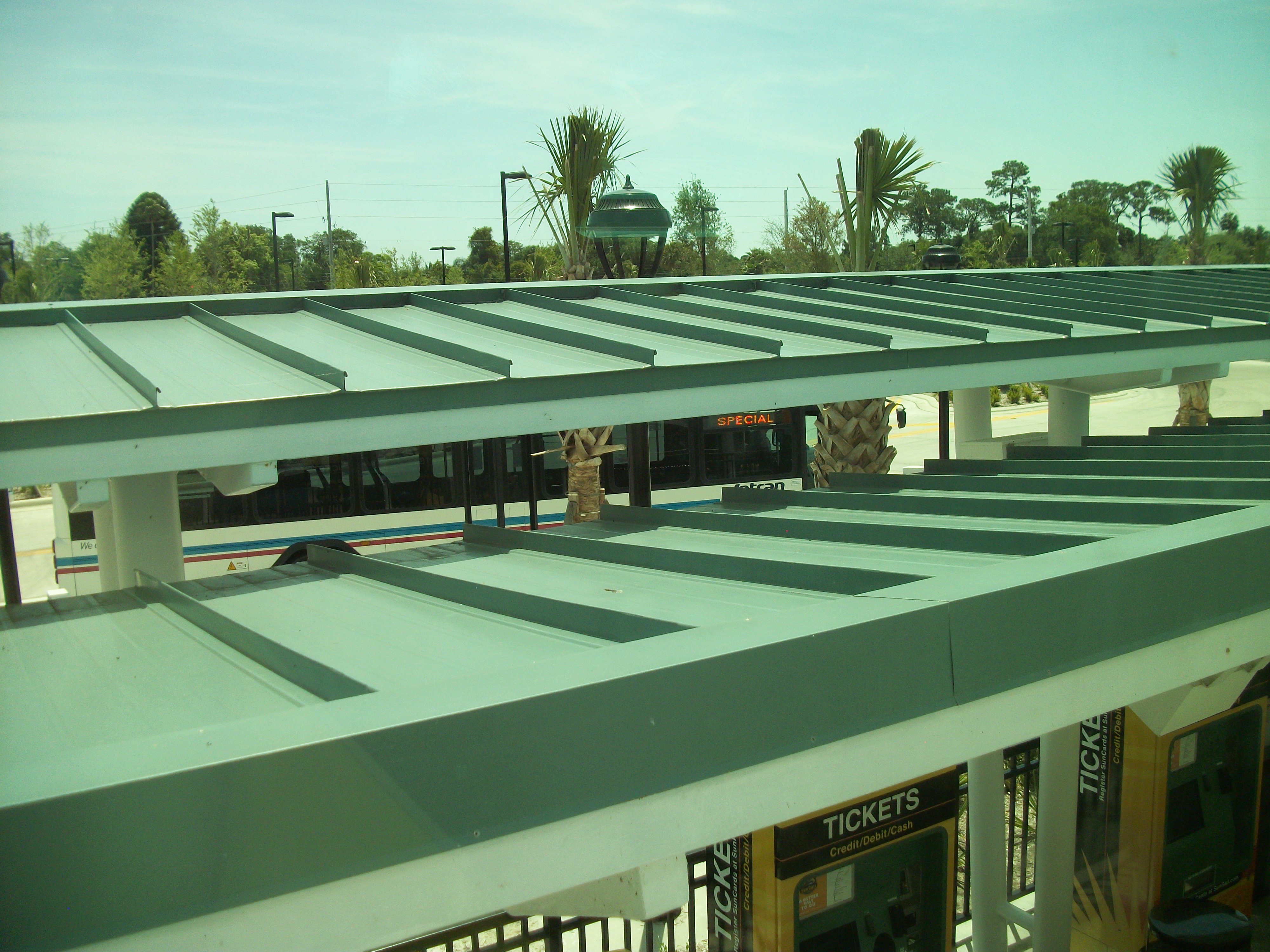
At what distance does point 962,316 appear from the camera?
7.34m

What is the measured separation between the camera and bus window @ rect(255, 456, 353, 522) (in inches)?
493

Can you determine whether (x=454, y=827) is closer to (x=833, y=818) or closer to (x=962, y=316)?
(x=833, y=818)

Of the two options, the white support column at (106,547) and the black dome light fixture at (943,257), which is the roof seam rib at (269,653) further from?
the black dome light fixture at (943,257)

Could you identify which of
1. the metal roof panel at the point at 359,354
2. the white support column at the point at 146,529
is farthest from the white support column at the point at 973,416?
the white support column at the point at 146,529

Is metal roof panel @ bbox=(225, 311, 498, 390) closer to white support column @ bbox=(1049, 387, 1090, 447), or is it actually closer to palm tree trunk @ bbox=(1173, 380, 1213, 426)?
white support column @ bbox=(1049, 387, 1090, 447)

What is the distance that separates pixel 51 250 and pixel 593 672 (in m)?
2.95

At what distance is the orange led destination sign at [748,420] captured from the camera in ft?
48.1

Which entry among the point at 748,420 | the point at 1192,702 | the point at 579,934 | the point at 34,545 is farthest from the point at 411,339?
the point at 34,545

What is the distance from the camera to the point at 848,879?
3.99 metres

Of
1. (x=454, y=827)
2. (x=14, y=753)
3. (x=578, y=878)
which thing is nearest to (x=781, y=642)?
(x=578, y=878)

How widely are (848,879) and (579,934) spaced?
3.98 ft

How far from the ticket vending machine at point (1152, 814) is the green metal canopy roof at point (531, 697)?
1.61 meters

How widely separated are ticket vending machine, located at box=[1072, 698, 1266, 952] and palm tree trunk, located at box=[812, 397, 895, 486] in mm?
5644

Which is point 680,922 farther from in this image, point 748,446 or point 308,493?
point 748,446
